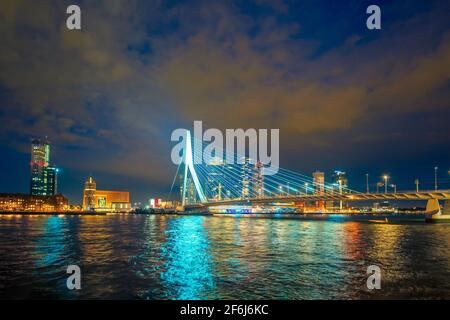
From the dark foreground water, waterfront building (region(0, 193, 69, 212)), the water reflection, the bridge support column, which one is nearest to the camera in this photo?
the dark foreground water

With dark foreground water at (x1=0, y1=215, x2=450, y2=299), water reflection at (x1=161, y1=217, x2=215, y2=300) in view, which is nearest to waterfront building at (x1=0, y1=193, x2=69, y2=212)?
dark foreground water at (x1=0, y1=215, x2=450, y2=299)

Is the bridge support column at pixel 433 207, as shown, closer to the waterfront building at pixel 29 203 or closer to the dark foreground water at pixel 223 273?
the dark foreground water at pixel 223 273

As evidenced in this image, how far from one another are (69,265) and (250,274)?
10.4 m

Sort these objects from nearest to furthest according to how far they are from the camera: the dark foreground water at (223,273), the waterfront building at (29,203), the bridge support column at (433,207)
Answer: the dark foreground water at (223,273) < the bridge support column at (433,207) < the waterfront building at (29,203)

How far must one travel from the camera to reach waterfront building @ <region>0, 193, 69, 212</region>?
167m

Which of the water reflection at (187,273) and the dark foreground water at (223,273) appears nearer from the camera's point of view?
the dark foreground water at (223,273)

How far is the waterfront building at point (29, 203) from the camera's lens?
167250 mm

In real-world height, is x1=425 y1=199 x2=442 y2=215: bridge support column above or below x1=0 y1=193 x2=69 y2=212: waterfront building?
above

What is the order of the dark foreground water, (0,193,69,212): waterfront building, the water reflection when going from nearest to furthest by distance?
the dark foreground water
the water reflection
(0,193,69,212): waterfront building

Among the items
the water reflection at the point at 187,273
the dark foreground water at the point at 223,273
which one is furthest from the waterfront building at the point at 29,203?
the water reflection at the point at 187,273

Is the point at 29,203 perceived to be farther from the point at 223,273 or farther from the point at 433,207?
the point at 223,273

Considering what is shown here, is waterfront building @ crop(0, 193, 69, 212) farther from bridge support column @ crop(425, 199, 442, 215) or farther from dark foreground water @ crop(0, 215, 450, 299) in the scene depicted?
bridge support column @ crop(425, 199, 442, 215)

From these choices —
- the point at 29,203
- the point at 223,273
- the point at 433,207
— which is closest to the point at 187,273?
the point at 223,273
